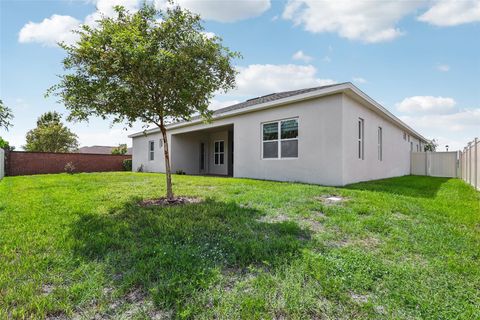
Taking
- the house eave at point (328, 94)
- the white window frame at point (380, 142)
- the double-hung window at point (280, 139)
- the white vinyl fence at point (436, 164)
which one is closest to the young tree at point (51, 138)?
the house eave at point (328, 94)

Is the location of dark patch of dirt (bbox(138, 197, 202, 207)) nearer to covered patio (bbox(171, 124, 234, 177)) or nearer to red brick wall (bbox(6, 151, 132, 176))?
covered patio (bbox(171, 124, 234, 177))

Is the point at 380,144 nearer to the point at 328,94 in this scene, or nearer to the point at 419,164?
the point at 328,94

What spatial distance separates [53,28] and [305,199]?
7.65 metres

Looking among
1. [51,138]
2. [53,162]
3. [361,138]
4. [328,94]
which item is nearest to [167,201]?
[328,94]

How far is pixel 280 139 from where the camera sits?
33.7 feet

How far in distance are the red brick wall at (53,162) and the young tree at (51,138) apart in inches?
413

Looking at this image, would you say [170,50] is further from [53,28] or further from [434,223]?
[434,223]

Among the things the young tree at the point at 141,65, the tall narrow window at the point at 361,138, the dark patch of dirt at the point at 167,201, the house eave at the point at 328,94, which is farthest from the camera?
the tall narrow window at the point at 361,138

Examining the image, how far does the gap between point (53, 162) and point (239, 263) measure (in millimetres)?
19905

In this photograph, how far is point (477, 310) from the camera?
2.14 m

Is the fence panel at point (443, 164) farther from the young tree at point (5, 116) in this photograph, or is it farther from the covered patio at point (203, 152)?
the young tree at point (5, 116)

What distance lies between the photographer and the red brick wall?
54.4 feet

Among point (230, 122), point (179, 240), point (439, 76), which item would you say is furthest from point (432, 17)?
point (179, 240)

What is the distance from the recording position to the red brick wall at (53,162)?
54.4 feet
